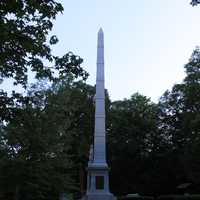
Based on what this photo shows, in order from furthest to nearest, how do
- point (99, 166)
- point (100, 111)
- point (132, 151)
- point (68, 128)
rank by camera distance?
1. point (132, 151)
2. point (68, 128)
3. point (100, 111)
4. point (99, 166)

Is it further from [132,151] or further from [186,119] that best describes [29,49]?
[132,151]

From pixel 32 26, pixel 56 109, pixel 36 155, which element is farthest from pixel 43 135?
pixel 32 26

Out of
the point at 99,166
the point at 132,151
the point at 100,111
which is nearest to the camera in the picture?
the point at 99,166

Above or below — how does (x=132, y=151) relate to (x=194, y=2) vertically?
above

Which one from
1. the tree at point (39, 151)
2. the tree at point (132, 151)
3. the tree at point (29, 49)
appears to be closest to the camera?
the tree at point (29, 49)

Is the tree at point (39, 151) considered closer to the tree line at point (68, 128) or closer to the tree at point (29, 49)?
the tree line at point (68, 128)

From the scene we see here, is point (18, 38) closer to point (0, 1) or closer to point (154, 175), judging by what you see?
point (0, 1)

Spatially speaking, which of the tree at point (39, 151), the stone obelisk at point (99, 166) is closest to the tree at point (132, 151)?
the tree at point (39, 151)

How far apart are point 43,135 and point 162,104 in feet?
81.9

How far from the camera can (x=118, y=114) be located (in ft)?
160

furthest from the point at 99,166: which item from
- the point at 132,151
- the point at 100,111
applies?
the point at 132,151

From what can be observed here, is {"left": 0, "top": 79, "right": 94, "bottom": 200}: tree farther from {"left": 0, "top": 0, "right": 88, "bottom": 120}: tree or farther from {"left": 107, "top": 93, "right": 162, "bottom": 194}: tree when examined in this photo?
{"left": 107, "top": 93, "right": 162, "bottom": 194}: tree

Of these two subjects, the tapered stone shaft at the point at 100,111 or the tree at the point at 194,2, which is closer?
the tree at the point at 194,2

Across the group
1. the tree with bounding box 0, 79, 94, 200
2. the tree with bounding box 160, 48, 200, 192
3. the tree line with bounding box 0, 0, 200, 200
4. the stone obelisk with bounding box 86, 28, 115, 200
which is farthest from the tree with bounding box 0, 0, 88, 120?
the tree with bounding box 160, 48, 200, 192
